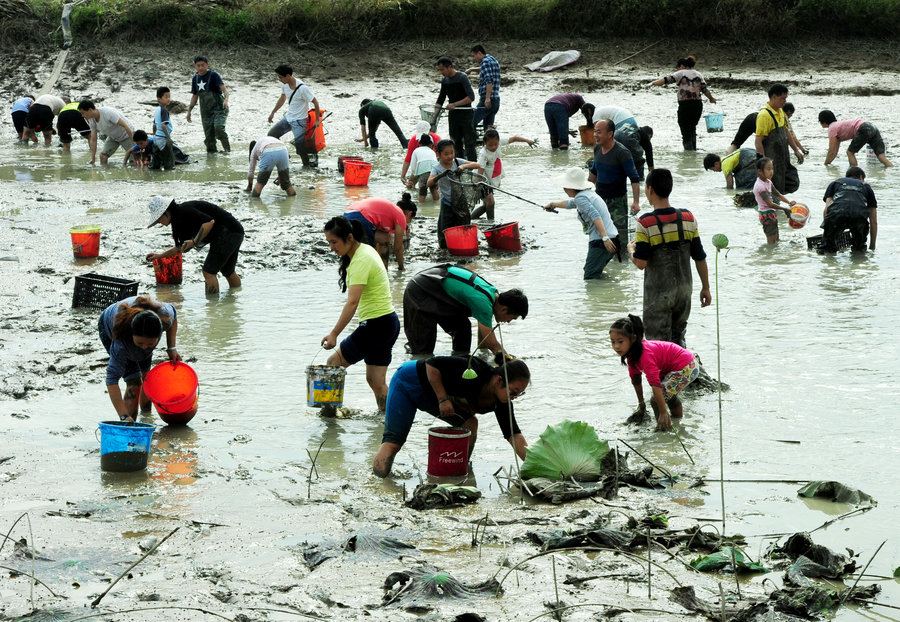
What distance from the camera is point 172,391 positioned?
6.68 m

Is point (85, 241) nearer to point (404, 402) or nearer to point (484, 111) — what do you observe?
point (404, 402)

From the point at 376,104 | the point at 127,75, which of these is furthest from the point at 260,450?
the point at 127,75

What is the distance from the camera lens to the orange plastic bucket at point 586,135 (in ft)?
59.7

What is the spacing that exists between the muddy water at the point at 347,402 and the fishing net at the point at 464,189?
691mm

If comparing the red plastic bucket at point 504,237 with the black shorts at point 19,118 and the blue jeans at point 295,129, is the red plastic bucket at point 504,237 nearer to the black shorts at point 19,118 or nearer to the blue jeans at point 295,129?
the blue jeans at point 295,129

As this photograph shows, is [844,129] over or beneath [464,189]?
over

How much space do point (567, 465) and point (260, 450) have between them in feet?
6.53

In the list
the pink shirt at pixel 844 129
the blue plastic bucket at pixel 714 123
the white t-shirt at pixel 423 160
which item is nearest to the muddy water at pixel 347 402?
the white t-shirt at pixel 423 160

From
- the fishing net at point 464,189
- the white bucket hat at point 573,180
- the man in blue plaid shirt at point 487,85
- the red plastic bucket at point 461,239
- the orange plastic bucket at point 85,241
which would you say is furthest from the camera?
the man in blue plaid shirt at point 487,85

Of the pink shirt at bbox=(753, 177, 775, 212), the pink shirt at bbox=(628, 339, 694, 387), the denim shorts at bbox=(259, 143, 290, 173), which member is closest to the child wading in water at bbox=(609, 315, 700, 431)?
the pink shirt at bbox=(628, 339, 694, 387)

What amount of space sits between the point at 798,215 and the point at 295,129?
850 cm

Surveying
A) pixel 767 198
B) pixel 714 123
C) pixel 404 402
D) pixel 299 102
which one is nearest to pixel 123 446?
pixel 404 402

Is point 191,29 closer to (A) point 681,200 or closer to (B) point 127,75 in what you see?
(B) point 127,75

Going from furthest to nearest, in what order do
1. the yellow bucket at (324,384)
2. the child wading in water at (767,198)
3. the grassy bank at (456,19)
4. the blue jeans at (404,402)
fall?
the grassy bank at (456,19) → the child wading in water at (767,198) → the yellow bucket at (324,384) → the blue jeans at (404,402)
